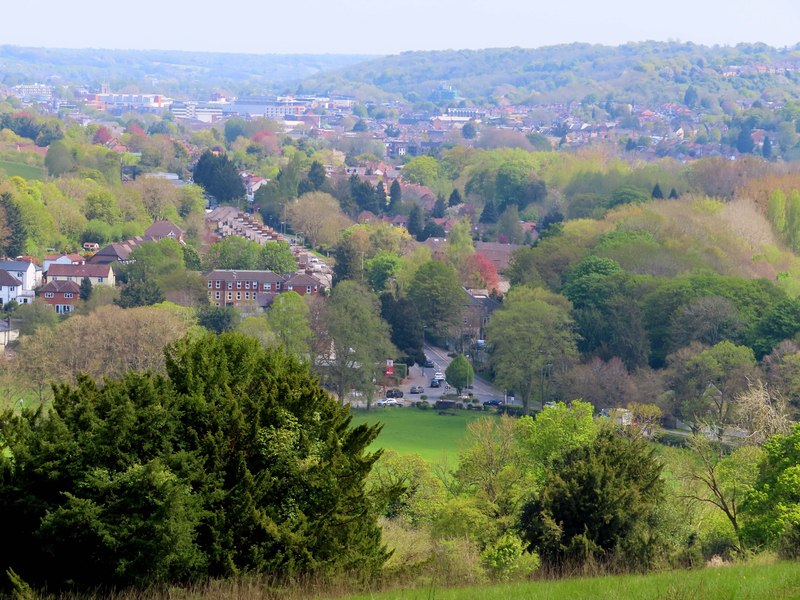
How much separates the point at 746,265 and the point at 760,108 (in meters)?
82.5

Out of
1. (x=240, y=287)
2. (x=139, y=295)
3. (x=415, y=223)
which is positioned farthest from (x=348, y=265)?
(x=415, y=223)

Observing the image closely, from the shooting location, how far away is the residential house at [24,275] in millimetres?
45656

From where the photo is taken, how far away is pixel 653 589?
10141 millimetres

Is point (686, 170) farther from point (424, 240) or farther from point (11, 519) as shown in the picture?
point (11, 519)

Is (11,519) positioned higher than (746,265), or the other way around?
(11,519)

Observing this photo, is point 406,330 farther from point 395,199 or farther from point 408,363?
point 395,199

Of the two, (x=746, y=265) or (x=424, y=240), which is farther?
(x=424, y=240)

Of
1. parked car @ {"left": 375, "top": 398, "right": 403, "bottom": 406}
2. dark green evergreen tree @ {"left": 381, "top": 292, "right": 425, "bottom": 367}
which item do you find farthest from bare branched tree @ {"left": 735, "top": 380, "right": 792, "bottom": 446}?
dark green evergreen tree @ {"left": 381, "top": 292, "right": 425, "bottom": 367}

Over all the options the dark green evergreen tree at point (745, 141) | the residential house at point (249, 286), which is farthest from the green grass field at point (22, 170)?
the dark green evergreen tree at point (745, 141)

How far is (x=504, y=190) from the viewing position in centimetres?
7412

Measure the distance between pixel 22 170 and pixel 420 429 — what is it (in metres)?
41.1

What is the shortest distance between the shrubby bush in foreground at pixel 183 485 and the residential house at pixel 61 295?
3085cm

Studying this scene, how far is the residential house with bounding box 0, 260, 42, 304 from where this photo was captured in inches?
1797

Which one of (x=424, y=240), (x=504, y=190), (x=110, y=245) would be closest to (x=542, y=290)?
(x=110, y=245)
